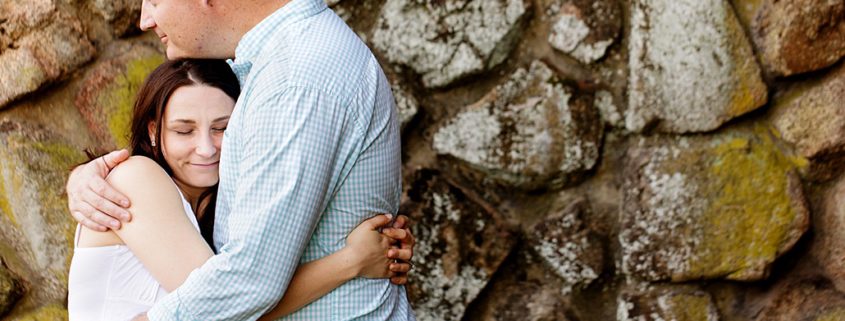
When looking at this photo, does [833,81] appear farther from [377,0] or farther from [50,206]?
[50,206]

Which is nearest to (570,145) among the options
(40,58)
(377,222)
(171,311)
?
(377,222)

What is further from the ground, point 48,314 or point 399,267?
point 399,267

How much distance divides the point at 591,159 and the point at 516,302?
0.42 metres

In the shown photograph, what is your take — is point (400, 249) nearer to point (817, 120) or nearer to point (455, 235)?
point (455, 235)

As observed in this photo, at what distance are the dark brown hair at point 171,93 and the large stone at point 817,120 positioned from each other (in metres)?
1.27

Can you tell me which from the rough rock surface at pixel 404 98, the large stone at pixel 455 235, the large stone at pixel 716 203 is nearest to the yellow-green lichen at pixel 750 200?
the large stone at pixel 716 203

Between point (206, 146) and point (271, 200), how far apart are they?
0.51 m

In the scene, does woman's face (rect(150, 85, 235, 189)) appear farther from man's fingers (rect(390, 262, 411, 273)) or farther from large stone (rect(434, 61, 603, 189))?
large stone (rect(434, 61, 603, 189))

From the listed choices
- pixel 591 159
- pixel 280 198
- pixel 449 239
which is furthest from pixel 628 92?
→ pixel 280 198

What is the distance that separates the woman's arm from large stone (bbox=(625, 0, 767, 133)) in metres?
1.18

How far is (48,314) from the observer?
279cm

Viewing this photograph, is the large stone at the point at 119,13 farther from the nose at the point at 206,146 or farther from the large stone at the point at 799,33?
the large stone at the point at 799,33

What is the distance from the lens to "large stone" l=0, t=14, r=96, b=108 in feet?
8.76

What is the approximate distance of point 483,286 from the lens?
2705 mm
